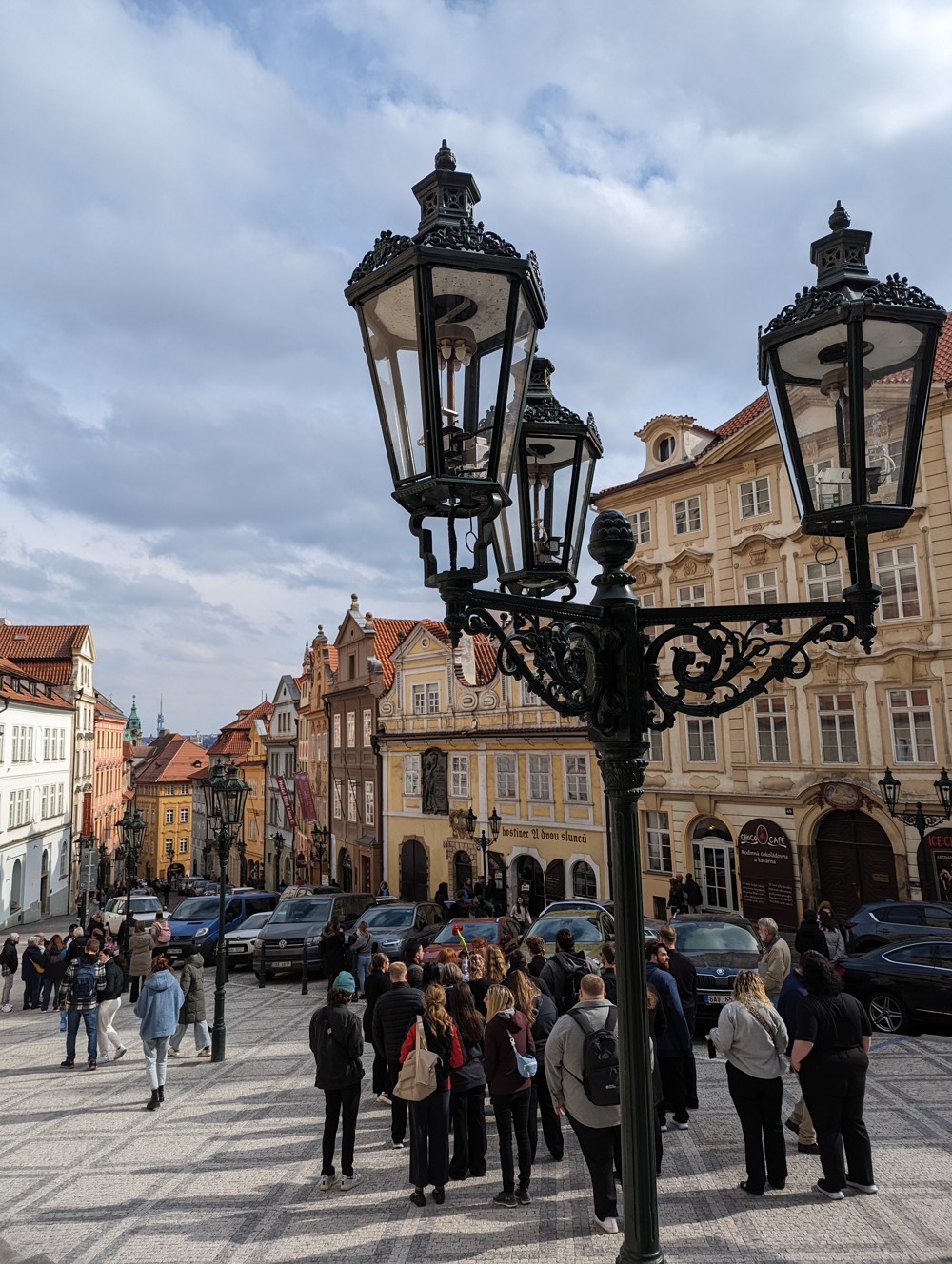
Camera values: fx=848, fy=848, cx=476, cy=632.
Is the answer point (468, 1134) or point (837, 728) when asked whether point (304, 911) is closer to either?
point (837, 728)

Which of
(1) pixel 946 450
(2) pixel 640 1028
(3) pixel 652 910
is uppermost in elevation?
(1) pixel 946 450

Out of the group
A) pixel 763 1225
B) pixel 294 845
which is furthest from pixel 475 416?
pixel 294 845

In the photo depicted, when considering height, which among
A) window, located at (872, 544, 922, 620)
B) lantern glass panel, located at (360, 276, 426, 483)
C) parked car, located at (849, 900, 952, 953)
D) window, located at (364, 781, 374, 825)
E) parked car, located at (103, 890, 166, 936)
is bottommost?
parked car, located at (103, 890, 166, 936)

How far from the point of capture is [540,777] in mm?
31109

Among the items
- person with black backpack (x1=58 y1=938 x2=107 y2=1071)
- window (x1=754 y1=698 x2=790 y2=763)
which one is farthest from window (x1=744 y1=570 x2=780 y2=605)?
person with black backpack (x1=58 y1=938 x2=107 y2=1071)

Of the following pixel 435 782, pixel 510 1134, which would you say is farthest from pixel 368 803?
pixel 510 1134

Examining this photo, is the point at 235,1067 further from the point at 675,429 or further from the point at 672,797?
the point at 675,429

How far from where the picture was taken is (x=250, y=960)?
2095 cm

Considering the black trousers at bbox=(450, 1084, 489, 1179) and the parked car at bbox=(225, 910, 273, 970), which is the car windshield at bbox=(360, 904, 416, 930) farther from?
the black trousers at bbox=(450, 1084, 489, 1179)

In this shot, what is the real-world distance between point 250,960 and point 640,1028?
1954 centimetres

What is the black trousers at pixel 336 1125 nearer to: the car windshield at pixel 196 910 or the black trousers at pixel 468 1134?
the black trousers at pixel 468 1134

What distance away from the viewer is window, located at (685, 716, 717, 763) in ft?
83.6

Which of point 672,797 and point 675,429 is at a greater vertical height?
point 675,429

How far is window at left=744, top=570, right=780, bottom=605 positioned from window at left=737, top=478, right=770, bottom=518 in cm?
179
